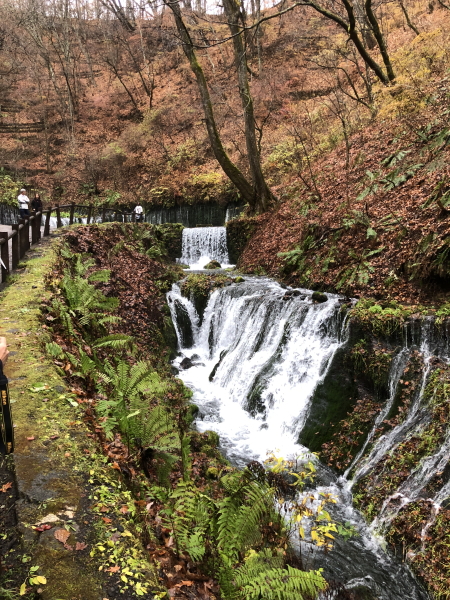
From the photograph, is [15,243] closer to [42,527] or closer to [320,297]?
[320,297]

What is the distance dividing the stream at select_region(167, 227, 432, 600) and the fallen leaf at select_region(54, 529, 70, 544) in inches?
149

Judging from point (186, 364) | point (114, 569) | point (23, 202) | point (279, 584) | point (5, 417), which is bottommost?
point (186, 364)

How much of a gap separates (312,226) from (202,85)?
8267 mm

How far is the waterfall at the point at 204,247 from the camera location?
19.4m

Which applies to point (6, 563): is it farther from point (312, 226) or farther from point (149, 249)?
point (149, 249)

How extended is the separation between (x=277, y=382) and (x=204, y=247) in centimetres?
1184

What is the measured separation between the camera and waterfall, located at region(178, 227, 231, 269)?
765 inches

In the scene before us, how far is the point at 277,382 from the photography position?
9.34 meters

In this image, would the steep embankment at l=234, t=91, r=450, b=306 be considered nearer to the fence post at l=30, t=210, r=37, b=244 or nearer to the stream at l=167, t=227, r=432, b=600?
the stream at l=167, t=227, r=432, b=600

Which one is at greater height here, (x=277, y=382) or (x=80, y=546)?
(x=80, y=546)

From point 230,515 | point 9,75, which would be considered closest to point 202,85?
point 230,515

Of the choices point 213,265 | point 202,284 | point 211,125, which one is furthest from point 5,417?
point 211,125

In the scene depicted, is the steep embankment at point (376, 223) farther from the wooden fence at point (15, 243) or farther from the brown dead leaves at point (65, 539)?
the wooden fence at point (15, 243)

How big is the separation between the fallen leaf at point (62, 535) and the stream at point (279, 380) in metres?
3.79
